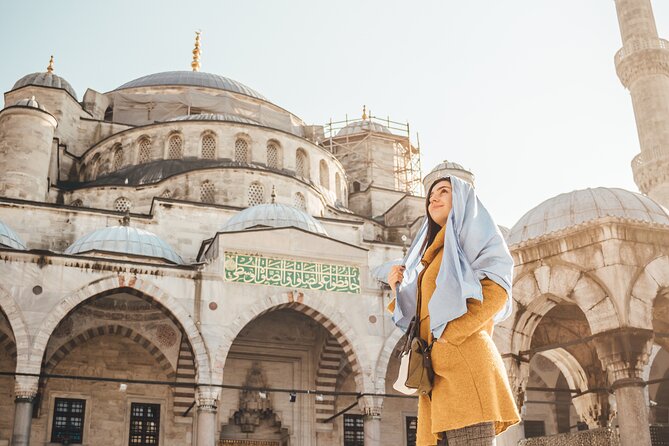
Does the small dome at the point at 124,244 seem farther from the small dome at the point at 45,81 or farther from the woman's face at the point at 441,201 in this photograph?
the woman's face at the point at 441,201

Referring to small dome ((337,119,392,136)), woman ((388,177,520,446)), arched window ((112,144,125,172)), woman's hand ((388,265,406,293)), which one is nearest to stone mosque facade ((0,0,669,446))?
arched window ((112,144,125,172))

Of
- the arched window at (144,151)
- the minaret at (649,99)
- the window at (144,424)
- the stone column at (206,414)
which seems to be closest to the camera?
the stone column at (206,414)

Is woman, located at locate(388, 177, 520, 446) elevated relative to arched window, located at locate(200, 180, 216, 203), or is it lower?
lower

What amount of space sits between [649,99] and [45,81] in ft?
57.2

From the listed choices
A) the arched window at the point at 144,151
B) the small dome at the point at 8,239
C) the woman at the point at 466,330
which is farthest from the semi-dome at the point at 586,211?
the arched window at the point at 144,151

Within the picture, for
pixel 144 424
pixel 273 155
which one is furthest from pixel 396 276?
pixel 273 155

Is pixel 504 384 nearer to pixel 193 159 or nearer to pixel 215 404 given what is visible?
pixel 215 404

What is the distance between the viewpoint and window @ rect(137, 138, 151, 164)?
19.8 m

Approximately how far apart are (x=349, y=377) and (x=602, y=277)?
12.1 meters

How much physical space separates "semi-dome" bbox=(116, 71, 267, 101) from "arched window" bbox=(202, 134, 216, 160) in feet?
19.6

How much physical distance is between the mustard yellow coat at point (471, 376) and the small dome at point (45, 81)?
2160 cm

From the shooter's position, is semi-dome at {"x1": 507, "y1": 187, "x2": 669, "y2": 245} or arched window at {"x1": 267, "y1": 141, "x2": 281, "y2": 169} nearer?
semi-dome at {"x1": 507, "y1": 187, "x2": 669, "y2": 245}

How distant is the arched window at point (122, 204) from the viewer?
17.9 m

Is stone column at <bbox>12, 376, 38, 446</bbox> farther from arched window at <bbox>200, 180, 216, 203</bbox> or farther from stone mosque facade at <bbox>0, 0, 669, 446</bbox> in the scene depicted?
arched window at <bbox>200, 180, 216, 203</bbox>
